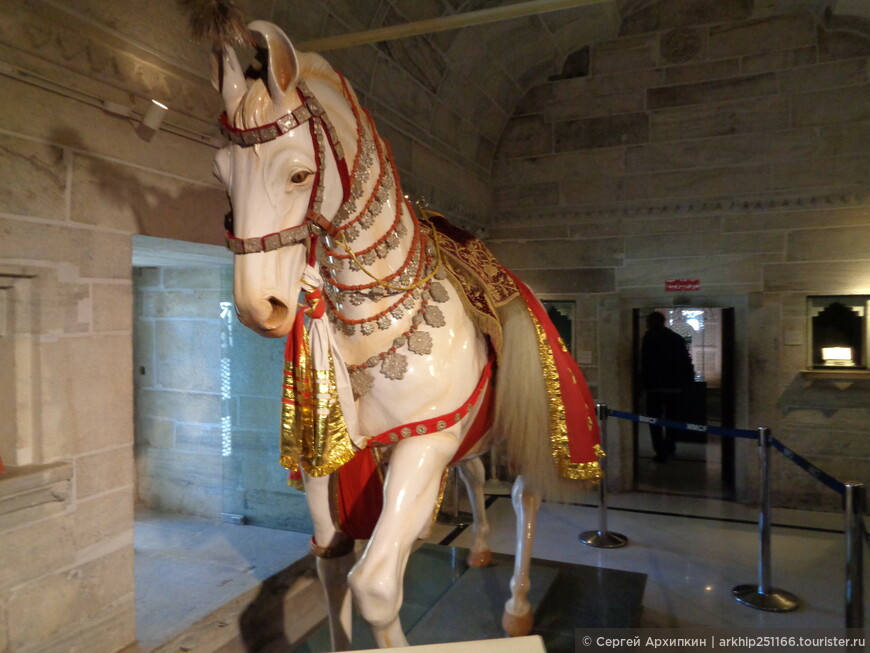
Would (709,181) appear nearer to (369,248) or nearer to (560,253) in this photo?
(560,253)

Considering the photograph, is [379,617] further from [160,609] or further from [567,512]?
[567,512]

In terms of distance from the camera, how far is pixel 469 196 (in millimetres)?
5020

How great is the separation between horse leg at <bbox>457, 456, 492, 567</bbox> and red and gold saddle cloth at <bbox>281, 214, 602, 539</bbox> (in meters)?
1.05

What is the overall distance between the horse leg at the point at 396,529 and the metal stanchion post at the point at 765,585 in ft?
8.43

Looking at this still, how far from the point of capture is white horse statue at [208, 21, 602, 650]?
1.28 meters

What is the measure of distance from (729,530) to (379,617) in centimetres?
383

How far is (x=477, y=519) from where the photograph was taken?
10.7 ft

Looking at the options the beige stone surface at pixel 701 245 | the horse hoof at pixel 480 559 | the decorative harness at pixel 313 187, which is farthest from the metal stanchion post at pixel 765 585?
the decorative harness at pixel 313 187

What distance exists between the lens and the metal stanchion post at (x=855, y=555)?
205 cm

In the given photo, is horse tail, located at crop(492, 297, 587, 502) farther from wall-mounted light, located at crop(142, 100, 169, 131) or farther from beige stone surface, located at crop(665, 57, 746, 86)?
beige stone surface, located at crop(665, 57, 746, 86)

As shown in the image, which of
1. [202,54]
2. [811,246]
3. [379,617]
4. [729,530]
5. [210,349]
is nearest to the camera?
[379,617]

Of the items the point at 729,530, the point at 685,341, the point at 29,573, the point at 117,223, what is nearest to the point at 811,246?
the point at 685,341

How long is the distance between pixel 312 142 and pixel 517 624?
2157 mm

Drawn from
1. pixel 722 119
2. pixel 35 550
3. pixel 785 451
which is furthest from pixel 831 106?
pixel 35 550
